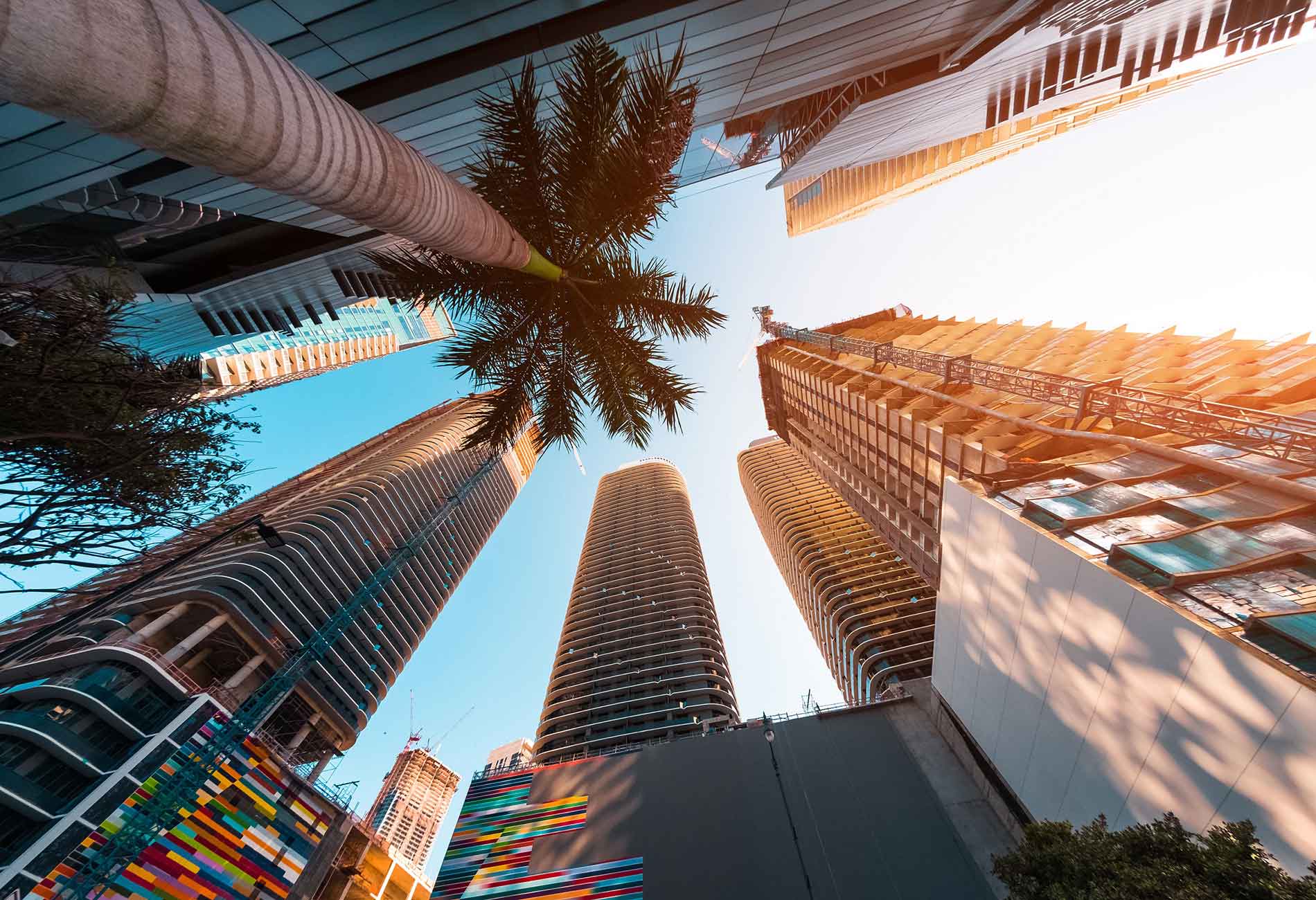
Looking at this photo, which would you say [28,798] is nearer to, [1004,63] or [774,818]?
[774,818]

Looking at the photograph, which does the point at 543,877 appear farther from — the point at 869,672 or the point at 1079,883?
the point at 869,672

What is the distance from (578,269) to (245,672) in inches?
2456

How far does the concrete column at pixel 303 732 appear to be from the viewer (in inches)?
2046

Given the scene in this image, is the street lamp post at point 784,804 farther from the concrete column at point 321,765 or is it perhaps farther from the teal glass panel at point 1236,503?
the concrete column at point 321,765

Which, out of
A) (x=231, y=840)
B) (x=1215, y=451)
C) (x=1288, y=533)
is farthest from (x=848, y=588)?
(x=231, y=840)

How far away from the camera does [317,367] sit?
78.8m

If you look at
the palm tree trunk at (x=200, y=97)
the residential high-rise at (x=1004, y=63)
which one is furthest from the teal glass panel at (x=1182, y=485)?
the palm tree trunk at (x=200, y=97)

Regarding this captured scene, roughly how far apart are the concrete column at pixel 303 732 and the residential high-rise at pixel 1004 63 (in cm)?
7233

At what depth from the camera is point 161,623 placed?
44.3 metres

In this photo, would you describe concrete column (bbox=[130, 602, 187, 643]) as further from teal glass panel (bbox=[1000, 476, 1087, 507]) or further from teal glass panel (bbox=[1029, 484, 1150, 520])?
teal glass panel (bbox=[1029, 484, 1150, 520])

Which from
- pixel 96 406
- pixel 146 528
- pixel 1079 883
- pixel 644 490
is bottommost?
pixel 644 490

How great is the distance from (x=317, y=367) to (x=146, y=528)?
86.4 m

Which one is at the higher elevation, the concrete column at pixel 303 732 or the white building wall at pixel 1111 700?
the white building wall at pixel 1111 700

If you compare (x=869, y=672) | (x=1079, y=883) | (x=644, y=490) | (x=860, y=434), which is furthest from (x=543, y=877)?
(x=644, y=490)
